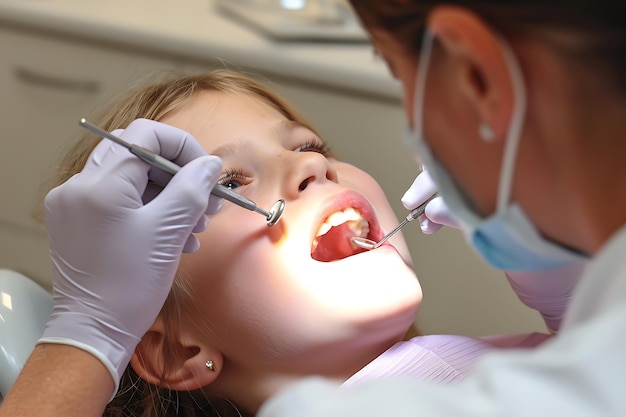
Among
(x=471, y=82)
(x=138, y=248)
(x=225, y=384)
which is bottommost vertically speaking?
(x=225, y=384)

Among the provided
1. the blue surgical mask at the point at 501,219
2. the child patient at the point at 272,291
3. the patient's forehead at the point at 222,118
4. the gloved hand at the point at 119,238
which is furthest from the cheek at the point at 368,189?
the blue surgical mask at the point at 501,219

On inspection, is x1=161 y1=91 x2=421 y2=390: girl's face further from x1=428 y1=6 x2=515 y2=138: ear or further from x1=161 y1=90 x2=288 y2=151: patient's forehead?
x1=428 y1=6 x2=515 y2=138: ear

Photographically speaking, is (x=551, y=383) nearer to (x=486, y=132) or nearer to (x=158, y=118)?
(x=486, y=132)

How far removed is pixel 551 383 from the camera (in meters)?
0.63

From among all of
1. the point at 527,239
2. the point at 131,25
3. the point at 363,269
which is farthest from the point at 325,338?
the point at 131,25

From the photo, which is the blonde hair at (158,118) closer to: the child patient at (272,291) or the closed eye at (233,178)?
the child patient at (272,291)

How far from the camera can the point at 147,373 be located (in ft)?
4.34

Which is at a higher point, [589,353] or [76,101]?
[589,353]

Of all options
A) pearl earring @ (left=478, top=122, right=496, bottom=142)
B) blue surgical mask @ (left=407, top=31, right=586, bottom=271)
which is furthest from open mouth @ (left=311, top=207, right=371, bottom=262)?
pearl earring @ (left=478, top=122, right=496, bottom=142)

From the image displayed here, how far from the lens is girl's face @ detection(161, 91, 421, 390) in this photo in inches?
47.7

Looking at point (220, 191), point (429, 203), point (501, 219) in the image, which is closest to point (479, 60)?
point (501, 219)

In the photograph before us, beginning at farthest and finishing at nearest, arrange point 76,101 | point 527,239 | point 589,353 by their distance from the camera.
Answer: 1. point 76,101
2. point 527,239
3. point 589,353

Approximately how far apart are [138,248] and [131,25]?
1114mm

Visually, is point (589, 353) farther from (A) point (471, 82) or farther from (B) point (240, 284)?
(B) point (240, 284)
